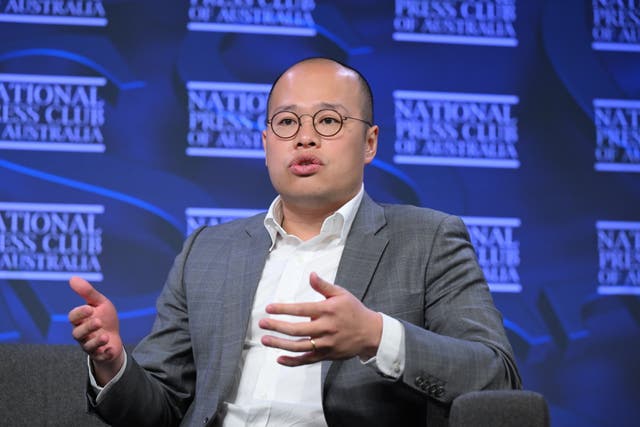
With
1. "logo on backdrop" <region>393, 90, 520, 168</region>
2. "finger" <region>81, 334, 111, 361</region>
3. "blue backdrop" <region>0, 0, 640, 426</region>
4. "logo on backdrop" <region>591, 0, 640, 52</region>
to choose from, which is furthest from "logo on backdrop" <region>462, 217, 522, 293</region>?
"finger" <region>81, 334, 111, 361</region>

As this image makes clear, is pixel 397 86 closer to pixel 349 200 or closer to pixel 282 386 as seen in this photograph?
pixel 349 200

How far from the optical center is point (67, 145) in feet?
10.8

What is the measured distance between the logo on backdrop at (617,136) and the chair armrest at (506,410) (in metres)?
1.97

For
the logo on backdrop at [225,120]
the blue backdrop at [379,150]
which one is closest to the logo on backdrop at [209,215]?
the blue backdrop at [379,150]

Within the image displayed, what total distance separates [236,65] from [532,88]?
115 cm

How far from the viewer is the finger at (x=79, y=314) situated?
1.81 meters

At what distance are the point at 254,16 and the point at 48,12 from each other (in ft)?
2.56

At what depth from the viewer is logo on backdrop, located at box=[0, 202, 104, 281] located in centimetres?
316

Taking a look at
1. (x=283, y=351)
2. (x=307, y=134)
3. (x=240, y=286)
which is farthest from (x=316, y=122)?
(x=283, y=351)

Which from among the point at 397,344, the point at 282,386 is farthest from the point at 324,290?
the point at 282,386

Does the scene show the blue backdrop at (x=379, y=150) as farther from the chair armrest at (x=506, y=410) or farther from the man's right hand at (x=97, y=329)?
the chair armrest at (x=506, y=410)

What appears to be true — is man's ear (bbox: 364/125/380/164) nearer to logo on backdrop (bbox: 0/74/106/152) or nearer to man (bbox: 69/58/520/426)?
man (bbox: 69/58/520/426)

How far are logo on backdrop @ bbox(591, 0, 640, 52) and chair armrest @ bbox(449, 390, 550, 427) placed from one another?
224 centimetres

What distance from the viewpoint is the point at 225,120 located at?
3320mm
